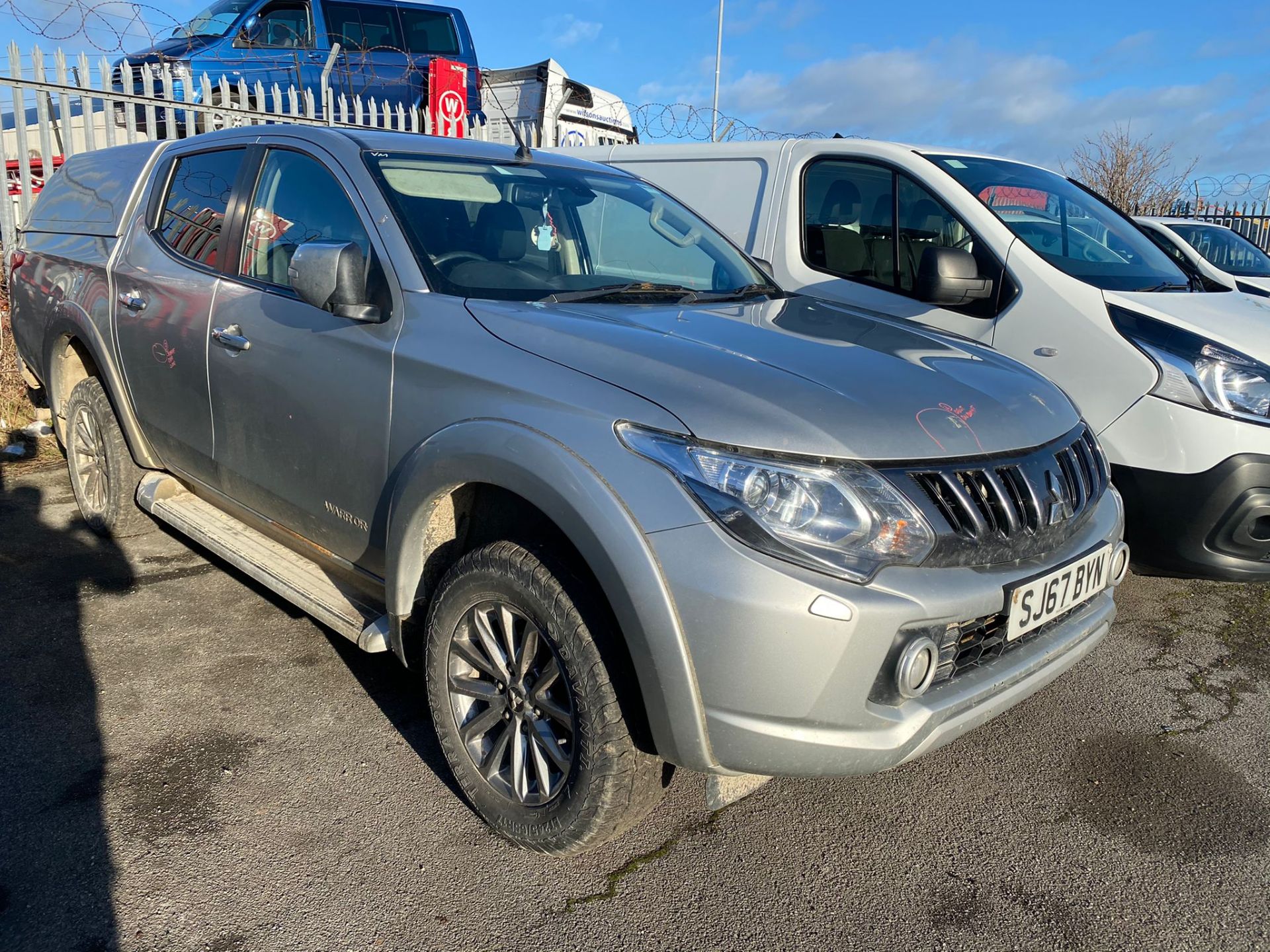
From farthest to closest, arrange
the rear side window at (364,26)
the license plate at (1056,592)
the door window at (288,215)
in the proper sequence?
the rear side window at (364,26) → the door window at (288,215) → the license plate at (1056,592)

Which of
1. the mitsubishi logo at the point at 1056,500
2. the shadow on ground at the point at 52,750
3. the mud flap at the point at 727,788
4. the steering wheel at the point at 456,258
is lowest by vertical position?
the shadow on ground at the point at 52,750

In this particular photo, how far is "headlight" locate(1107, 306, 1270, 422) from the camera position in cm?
352

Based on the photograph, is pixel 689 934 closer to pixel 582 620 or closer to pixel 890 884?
pixel 890 884

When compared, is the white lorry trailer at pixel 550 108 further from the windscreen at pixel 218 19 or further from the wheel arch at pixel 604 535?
the wheel arch at pixel 604 535

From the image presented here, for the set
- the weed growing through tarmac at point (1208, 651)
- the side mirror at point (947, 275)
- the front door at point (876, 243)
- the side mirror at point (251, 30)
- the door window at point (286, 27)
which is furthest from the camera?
the door window at point (286, 27)

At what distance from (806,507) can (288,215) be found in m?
2.22

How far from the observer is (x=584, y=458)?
2.10 m

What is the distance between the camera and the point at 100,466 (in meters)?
4.40

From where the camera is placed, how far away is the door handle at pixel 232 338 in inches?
124

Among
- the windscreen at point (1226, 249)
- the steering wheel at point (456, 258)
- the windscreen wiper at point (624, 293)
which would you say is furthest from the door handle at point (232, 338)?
the windscreen at point (1226, 249)

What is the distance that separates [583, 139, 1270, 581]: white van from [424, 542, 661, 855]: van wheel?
2071 mm

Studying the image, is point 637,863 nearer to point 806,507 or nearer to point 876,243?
point 806,507

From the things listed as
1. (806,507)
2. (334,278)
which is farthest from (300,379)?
(806,507)

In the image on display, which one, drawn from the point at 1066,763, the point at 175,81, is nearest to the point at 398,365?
the point at 1066,763
